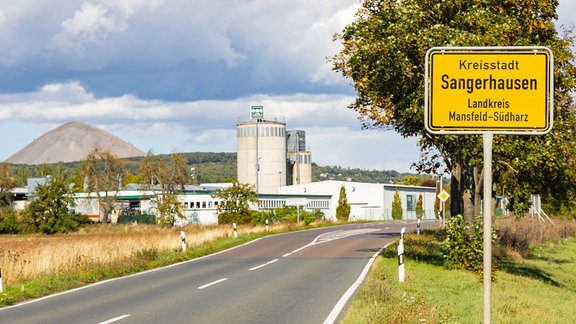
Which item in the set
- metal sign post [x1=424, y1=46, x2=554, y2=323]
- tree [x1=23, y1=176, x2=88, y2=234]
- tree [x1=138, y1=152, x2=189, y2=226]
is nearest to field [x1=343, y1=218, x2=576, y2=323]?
metal sign post [x1=424, y1=46, x2=554, y2=323]

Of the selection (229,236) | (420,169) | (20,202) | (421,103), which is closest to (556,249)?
(420,169)

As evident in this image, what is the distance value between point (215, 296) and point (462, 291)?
18.1 ft

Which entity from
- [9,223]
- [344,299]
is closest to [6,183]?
[9,223]

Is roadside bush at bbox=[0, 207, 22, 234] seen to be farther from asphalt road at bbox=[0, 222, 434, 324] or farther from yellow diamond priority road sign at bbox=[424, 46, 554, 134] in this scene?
yellow diamond priority road sign at bbox=[424, 46, 554, 134]

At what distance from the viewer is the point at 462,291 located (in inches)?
596

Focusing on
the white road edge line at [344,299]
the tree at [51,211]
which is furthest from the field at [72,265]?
the tree at [51,211]

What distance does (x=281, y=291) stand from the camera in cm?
1518

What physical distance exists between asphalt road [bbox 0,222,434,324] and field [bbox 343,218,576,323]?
32.5 inches

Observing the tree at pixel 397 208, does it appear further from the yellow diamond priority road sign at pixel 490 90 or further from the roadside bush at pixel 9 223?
the yellow diamond priority road sign at pixel 490 90

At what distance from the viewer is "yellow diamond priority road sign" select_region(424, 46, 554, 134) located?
6586 millimetres

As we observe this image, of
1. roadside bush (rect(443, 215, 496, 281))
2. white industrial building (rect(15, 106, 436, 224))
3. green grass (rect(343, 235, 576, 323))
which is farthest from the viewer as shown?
white industrial building (rect(15, 106, 436, 224))

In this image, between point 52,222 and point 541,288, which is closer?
point 541,288

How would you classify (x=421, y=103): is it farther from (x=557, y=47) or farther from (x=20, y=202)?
(x=20, y=202)

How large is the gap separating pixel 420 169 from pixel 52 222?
4505 cm
